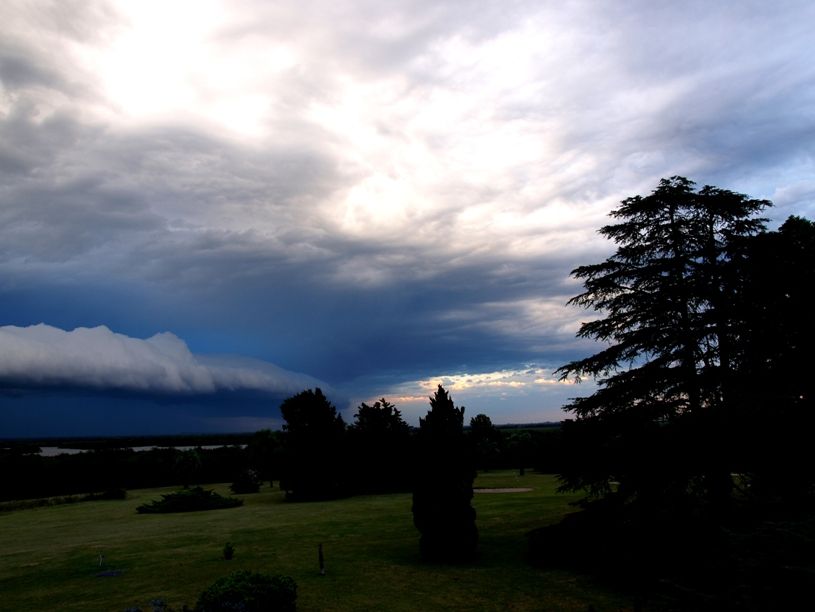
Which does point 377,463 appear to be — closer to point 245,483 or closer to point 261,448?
point 245,483

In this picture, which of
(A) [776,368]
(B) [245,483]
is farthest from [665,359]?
(B) [245,483]

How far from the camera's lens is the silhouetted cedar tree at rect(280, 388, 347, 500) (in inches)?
2141

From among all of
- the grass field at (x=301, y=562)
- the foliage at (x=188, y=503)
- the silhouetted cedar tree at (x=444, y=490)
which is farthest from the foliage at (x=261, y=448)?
the silhouetted cedar tree at (x=444, y=490)

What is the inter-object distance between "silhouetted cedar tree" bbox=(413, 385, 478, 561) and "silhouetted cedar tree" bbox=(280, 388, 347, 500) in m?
32.4

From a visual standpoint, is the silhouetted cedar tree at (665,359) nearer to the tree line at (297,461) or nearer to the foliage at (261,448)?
the tree line at (297,461)

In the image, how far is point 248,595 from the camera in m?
15.2

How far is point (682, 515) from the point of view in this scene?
1881cm

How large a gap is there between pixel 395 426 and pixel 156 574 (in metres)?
42.8

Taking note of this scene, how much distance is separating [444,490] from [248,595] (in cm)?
1027

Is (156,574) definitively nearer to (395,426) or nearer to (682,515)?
(682,515)

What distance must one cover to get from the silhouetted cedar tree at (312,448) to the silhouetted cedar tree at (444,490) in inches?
1275


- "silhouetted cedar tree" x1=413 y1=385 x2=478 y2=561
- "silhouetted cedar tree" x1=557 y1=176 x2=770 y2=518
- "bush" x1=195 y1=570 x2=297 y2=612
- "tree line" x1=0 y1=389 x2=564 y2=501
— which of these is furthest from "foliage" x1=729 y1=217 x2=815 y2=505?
"tree line" x1=0 y1=389 x2=564 y2=501

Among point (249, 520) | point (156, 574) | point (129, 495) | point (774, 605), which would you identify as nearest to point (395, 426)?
point (249, 520)

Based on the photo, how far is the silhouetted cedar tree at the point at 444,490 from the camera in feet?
76.5
